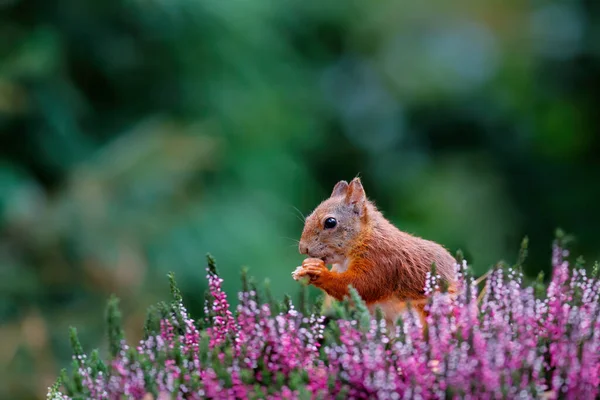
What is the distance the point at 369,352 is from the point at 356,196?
2.86 ft

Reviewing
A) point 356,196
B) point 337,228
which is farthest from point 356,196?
point 337,228

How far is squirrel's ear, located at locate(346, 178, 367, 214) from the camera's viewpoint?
2.97 m

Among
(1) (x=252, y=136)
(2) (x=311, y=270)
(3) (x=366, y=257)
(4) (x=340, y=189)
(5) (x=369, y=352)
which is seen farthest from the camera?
(1) (x=252, y=136)

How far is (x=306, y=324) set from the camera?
2.52 m

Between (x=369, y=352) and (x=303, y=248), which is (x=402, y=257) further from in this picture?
(x=369, y=352)

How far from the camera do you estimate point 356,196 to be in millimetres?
2969

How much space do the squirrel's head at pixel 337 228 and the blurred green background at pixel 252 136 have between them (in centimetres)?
182

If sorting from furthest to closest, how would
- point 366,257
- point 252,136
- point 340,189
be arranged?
point 252,136, point 340,189, point 366,257

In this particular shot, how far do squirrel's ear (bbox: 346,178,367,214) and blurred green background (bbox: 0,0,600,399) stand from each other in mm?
1846

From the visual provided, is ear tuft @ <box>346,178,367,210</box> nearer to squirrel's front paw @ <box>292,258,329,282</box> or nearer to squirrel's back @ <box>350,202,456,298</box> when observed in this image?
squirrel's back @ <box>350,202,456,298</box>

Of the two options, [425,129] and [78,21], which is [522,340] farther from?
[425,129]

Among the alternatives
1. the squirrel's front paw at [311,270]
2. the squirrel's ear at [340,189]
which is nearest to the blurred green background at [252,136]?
the squirrel's ear at [340,189]

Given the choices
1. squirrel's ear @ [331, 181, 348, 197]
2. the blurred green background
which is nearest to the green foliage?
squirrel's ear @ [331, 181, 348, 197]

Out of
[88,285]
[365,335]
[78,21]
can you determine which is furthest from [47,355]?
[365,335]
